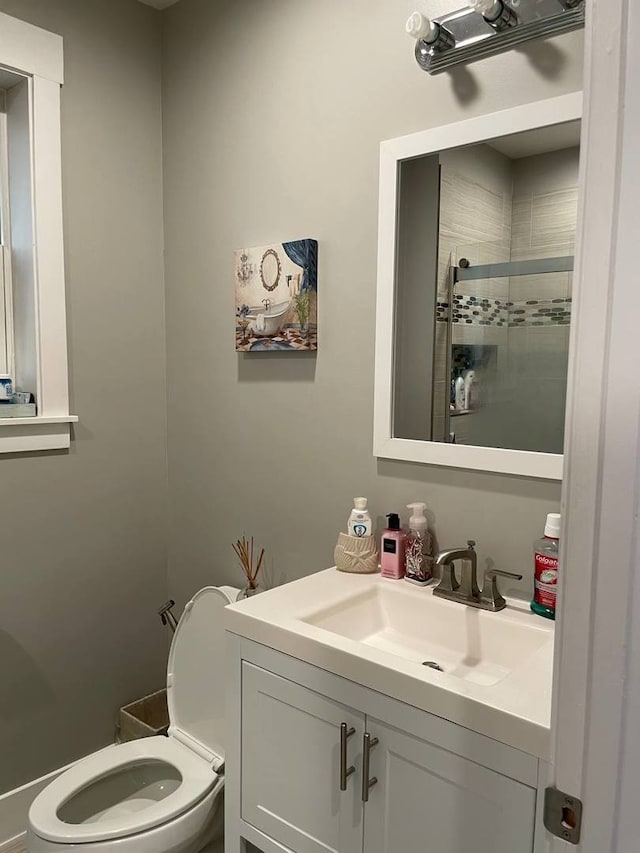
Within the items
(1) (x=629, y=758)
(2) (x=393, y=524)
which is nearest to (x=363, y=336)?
(2) (x=393, y=524)

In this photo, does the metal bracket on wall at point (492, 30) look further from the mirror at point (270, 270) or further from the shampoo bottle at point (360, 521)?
the shampoo bottle at point (360, 521)

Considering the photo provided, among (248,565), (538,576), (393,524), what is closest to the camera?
(538,576)

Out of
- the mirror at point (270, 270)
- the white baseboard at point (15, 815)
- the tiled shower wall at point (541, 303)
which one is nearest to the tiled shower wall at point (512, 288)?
the tiled shower wall at point (541, 303)

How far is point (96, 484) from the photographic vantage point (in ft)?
6.87

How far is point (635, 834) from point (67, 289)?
1.92 m

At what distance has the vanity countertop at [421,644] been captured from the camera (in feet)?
3.33

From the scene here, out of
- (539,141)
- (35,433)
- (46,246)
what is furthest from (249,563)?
(539,141)

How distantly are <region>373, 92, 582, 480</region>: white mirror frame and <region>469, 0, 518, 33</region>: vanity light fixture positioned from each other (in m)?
0.16

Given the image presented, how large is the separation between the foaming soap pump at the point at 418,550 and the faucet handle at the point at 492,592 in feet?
0.51

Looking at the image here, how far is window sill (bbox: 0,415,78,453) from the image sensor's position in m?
1.86

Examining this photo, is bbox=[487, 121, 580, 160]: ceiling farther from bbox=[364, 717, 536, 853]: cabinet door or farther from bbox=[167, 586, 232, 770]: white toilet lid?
bbox=[167, 586, 232, 770]: white toilet lid

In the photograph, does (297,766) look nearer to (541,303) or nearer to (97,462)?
(541,303)

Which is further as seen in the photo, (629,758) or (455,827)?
(455,827)

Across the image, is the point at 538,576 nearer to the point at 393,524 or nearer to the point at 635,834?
the point at 393,524
